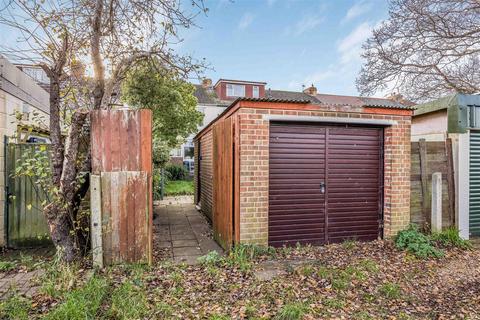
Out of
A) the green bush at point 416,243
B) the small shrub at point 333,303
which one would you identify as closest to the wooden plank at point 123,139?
the small shrub at point 333,303

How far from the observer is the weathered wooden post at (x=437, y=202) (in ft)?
18.3

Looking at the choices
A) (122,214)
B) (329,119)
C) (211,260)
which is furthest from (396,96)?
(122,214)

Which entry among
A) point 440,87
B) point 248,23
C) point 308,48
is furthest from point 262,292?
point 440,87

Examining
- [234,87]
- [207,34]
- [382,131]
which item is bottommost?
[382,131]

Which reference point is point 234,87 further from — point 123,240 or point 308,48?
point 123,240

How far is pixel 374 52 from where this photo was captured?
909cm

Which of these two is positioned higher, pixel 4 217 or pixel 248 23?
pixel 248 23

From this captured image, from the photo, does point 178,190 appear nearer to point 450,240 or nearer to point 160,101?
point 160,101

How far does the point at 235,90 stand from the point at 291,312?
77.5 feet

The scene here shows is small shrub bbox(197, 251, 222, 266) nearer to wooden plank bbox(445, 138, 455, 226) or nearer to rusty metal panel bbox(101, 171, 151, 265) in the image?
rusty metal panel bbox(101, 171, 151, 265)

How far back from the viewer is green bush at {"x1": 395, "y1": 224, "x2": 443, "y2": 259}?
476cm

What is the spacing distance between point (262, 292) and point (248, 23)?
23.6ft

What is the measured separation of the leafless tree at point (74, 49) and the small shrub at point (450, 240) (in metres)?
6.19

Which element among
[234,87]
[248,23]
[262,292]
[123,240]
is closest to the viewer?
[262,292]
